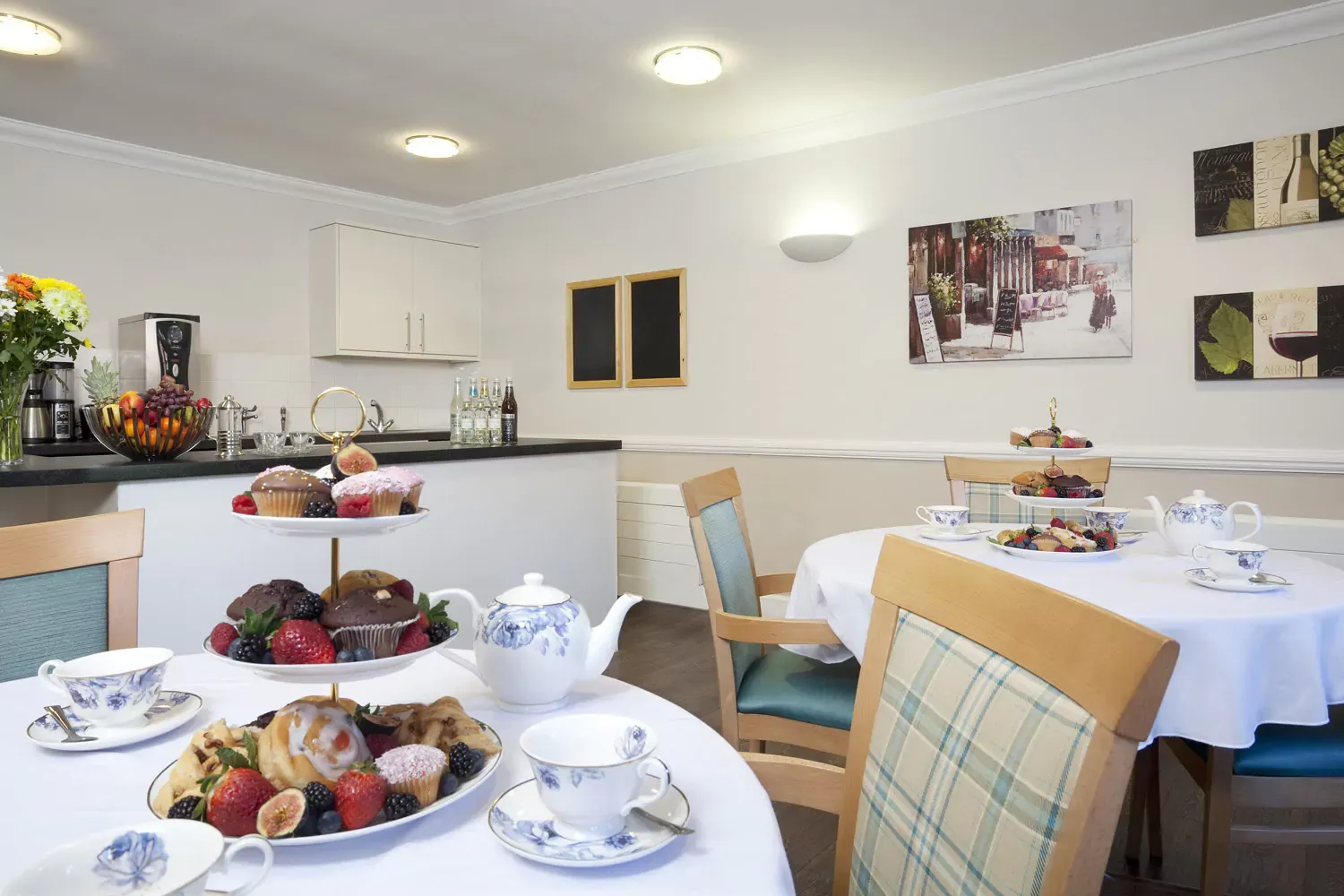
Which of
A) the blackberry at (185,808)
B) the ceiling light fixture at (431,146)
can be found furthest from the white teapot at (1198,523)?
the ceiling light fixture at (431,146)

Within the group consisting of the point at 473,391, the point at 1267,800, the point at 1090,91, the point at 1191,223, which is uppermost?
the point at 1090,91

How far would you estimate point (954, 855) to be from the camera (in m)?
0.73

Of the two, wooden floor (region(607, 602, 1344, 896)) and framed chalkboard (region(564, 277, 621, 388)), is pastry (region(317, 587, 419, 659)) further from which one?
framed chalkboard (region(564, 277, 621, 388))

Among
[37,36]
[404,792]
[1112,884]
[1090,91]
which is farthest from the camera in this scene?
[1090,91]

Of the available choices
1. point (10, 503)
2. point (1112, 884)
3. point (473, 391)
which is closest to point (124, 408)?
point (10, 503)

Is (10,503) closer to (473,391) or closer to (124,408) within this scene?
(124,408)

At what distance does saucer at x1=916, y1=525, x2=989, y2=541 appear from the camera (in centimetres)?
206

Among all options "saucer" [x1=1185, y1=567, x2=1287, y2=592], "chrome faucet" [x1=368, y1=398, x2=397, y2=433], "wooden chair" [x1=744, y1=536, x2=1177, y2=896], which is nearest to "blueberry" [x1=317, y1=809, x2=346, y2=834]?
"wooden chair" [x1=744, y1=536, x2=1177, y2=896]

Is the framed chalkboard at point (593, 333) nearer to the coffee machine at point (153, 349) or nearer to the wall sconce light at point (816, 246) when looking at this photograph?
the wall sconce light at point (816, 246)

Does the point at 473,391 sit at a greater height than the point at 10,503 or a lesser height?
greater

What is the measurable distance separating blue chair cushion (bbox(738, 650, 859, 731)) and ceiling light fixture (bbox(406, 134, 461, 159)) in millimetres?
3305

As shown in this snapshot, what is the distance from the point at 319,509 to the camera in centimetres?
80

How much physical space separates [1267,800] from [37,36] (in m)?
4.23

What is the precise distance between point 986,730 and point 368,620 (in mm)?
549
